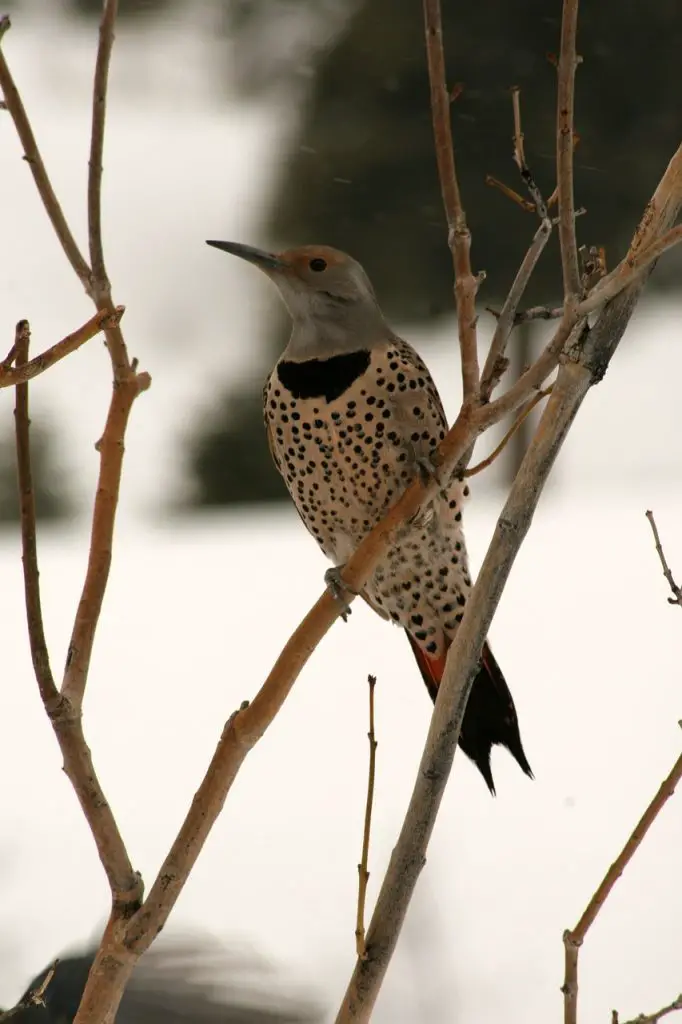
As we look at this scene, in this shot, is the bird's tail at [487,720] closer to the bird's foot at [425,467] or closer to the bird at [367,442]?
the bird at [367,442]

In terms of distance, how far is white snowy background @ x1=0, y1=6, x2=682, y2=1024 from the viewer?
2.43 meters

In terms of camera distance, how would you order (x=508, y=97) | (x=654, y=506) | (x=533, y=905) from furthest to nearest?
(x=654, y=506), (x=508, y=97), (x=533, y=905)

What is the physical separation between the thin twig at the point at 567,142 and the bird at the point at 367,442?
600 mm

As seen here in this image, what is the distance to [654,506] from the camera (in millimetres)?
3434

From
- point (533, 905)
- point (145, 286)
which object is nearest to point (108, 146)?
point (145, 286)

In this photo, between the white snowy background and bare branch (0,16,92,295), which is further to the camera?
the white snowy background

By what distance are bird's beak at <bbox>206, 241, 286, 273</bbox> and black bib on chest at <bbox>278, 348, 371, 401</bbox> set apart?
0.44 ft

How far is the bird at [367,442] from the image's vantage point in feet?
5.13

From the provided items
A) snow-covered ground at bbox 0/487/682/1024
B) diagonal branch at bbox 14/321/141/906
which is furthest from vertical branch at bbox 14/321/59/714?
snow-covered ground at bbox 0/487/682/1024

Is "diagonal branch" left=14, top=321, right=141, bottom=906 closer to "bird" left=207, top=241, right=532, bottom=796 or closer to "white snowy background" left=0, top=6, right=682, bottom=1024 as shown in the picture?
"bird" left=207, top=241, right=532, bottom=796

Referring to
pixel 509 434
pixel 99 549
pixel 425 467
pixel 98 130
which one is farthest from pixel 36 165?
pixel 425 467

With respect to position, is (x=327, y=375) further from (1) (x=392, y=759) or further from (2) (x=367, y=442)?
(1) (x=392, y=759)

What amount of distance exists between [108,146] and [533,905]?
2.08 metres

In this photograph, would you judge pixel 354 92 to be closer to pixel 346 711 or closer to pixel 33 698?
pixel 346 711
